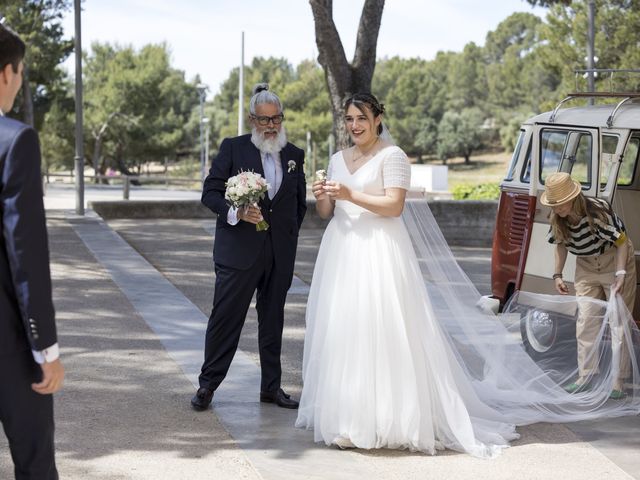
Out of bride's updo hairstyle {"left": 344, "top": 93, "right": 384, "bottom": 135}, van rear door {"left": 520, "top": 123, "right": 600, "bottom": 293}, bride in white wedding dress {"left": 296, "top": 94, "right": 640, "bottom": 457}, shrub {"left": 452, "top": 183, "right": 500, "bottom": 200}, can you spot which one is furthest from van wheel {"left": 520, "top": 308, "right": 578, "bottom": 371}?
shrub {"left": 452, "top": 183, "right": 500, "bottom": 200}

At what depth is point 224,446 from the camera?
19.6ft

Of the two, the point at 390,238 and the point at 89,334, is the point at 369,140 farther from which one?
the point at 89,334

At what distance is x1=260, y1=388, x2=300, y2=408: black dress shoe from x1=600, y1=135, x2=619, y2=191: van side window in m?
3.47

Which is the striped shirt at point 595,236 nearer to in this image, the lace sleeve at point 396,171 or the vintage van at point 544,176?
the vintage van at point 544,176

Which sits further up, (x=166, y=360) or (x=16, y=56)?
(x=16, y=56)

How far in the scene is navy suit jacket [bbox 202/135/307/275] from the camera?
669 cm

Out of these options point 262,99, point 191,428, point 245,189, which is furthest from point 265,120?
point 191,428

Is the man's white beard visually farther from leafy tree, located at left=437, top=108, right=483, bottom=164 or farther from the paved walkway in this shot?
leafy tree, located at left=437, top=108, right=483, bottom=164

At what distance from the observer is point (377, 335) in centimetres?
607

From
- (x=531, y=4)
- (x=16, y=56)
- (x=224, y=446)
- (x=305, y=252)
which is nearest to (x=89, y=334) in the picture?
(x=224, y=446)

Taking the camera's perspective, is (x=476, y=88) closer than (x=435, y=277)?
No

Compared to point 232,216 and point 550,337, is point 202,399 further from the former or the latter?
point 550,337

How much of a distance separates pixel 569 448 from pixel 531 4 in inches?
629

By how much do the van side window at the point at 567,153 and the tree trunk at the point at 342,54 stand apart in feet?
23.9
